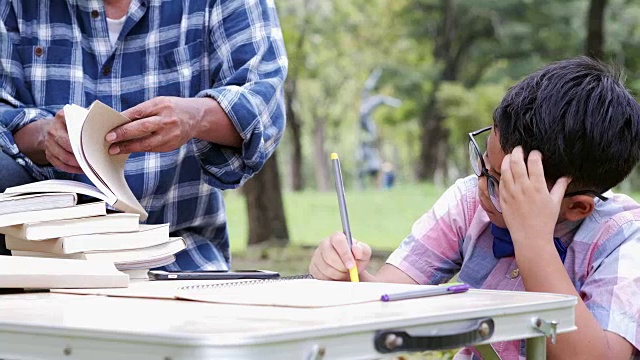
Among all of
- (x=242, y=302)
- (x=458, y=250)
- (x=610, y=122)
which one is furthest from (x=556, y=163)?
(x=242, y=302)

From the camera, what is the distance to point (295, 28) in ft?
65.6

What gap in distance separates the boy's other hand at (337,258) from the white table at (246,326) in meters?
0.48

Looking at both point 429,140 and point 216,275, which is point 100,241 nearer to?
point 216,275

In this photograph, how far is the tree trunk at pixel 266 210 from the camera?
954 centimetres

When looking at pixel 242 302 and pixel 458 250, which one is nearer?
pixel 242 302

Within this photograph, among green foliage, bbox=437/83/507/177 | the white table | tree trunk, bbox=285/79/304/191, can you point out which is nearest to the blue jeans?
the white table

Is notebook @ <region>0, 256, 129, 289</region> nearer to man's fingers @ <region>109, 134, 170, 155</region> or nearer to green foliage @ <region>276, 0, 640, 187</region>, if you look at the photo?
man's fingers @ <region>109, 134, 170, 155</region>

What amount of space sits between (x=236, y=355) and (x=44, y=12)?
1.83 meters

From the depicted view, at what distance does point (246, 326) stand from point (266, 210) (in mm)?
8598

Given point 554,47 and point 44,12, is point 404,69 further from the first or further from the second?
point 44,12

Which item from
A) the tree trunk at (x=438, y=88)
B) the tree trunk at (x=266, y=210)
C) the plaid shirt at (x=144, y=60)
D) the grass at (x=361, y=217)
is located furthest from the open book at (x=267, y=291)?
the tree trunk at (x=438, y=88)

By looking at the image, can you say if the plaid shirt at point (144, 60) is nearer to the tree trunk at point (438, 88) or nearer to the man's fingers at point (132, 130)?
the man's fingers at point (132, 130)

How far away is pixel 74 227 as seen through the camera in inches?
77.4

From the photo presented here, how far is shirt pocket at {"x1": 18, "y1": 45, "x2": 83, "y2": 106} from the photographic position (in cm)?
258
